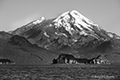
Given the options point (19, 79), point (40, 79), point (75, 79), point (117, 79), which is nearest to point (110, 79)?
point (117, 79)

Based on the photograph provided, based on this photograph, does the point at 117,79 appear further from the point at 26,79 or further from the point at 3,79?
the point at 3,79

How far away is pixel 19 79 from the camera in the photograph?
13825 centimetres

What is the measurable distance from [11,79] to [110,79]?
42.9m

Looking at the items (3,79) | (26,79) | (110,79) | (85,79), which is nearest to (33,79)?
(26,79)

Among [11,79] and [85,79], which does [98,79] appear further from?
[11,79]

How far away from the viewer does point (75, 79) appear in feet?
452

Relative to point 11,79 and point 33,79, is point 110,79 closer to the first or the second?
point 33,79

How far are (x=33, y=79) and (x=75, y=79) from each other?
18.3m

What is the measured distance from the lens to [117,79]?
135 metres

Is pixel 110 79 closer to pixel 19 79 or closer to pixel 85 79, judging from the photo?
pixel 85 79

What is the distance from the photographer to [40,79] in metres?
140

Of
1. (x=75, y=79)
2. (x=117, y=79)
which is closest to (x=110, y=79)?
(x=117, y=79)

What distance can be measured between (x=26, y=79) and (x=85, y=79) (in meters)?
25.7

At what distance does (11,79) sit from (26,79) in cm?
657
